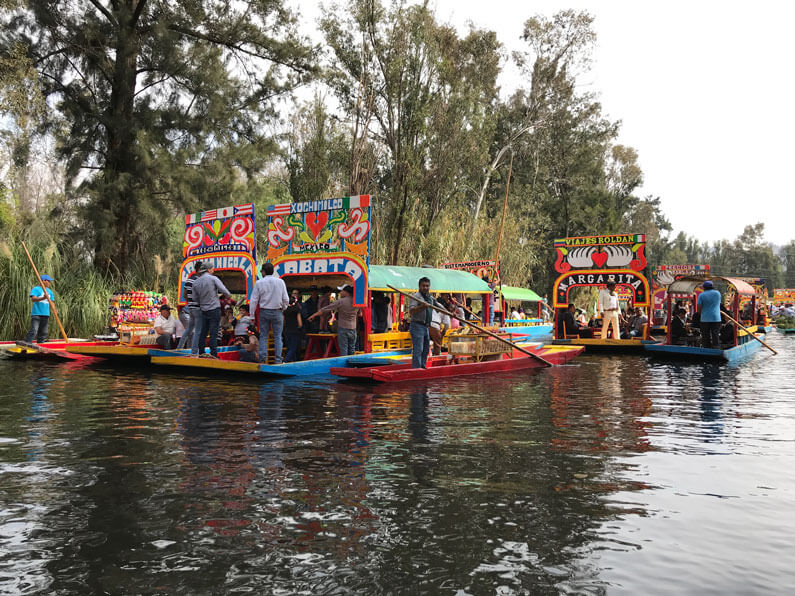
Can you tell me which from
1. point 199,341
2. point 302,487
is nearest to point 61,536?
point 302,487

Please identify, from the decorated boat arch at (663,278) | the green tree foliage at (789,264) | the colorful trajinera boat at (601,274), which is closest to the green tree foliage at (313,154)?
the colorful trajinera boat at (601,274)

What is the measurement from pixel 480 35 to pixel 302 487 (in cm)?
3795

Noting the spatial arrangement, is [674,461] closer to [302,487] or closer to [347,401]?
[302,487]

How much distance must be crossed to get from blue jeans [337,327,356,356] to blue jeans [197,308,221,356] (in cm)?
242

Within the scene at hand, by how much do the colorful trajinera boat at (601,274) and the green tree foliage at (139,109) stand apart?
11589mm

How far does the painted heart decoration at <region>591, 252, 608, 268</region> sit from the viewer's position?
21652 mm

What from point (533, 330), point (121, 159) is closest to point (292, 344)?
point (121, 159)

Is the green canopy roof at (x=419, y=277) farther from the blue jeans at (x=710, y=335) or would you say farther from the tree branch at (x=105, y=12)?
the tree branch at (x=105, y=12)

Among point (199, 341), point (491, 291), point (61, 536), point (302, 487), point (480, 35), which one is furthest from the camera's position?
point (480, 35)

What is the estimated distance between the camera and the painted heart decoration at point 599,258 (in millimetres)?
21652

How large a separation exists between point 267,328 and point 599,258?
40.5 ft

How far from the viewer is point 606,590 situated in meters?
3.93

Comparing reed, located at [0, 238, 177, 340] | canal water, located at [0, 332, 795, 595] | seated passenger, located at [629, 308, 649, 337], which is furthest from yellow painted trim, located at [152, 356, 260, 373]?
seated passenger, located at [629, 308, 649, 337]

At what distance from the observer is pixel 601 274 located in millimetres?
21688
